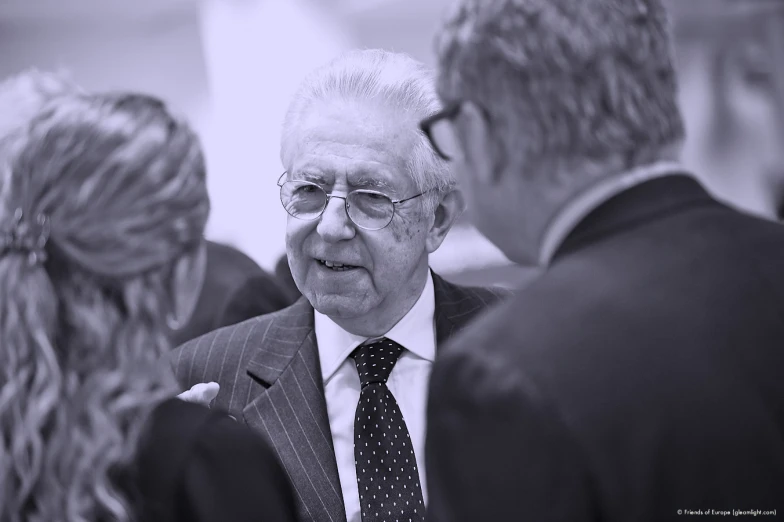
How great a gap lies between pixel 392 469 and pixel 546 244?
766 mm

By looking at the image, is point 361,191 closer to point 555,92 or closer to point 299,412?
point 299,412

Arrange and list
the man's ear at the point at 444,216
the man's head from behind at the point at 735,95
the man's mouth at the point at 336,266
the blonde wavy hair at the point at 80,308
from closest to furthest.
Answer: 1. the blonde wavy hair at the point at 80,308
2. the man's mouth at the point at 336,266
3. the man's ear at the point at 444,216
4. the man's head from behind at the point at 735,95

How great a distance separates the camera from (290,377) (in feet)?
6.24

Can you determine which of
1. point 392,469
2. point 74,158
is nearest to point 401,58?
point 392,469

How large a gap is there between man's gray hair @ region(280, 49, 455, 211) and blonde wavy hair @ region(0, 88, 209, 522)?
3.01ft

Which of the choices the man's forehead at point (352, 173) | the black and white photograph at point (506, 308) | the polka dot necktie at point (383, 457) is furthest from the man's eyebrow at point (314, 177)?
the black and white photograph at point (506, 308)

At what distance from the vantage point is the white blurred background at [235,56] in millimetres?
5031

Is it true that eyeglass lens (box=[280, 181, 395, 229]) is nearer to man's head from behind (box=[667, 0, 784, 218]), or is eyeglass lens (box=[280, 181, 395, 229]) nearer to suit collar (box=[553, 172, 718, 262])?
suit collar (box=[553, 172, 718, 262])

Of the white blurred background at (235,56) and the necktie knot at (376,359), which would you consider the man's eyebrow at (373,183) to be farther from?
the white blurred background at (235,56)

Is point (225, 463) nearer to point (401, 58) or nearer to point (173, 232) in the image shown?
point (173, 232)

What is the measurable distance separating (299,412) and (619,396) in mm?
1029

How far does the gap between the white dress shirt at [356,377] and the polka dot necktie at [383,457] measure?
31 mm

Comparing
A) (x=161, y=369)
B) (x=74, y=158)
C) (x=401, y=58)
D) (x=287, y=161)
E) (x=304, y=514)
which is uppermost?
(x=401, y=58)

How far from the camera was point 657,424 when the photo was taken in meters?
0.94
